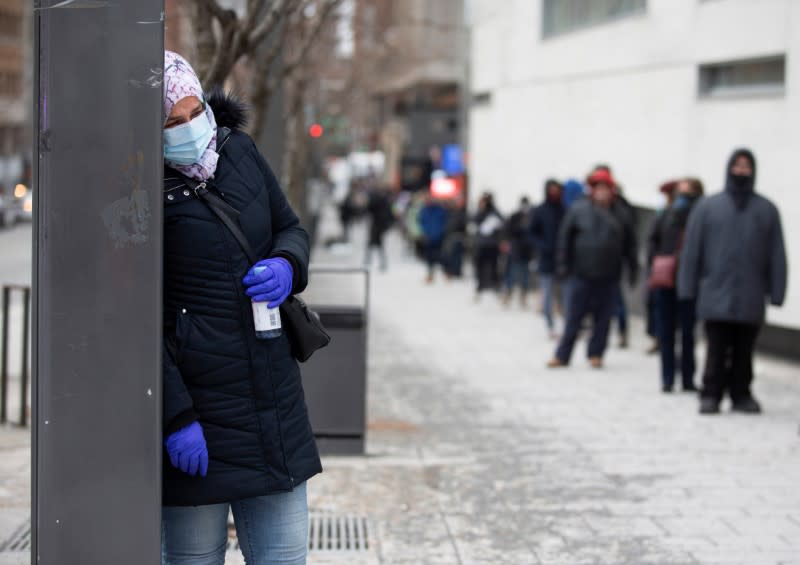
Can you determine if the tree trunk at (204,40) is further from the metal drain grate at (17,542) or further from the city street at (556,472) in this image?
the metal drain grate at (17,542)

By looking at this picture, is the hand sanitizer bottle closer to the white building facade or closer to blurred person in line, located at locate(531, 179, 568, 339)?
the white building facade

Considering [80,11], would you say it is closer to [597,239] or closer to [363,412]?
[363,412]

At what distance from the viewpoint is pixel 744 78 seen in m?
14.5

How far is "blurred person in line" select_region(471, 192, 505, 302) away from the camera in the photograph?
20500 millimetres

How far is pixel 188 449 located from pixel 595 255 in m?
9.22

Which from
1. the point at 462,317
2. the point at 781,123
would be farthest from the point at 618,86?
the point at 781,123

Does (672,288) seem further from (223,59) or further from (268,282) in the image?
(268,282)

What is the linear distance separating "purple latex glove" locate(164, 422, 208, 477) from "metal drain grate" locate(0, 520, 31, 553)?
2.69 meters

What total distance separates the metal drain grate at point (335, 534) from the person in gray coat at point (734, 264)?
12.2 ft

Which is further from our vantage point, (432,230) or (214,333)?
(432,230)

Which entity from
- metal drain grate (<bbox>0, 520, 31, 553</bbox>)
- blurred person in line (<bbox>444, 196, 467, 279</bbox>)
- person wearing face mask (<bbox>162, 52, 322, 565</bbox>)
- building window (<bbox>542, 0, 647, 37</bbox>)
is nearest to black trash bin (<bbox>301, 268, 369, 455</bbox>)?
metal drain grate (<bbox>0, 520, 31, 553</bbox>)

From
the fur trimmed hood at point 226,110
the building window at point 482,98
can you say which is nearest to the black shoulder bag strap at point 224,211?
the fur trimmed hood at point 226,110

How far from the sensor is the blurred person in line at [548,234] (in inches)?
618

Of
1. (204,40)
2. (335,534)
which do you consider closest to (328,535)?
(335,534)
